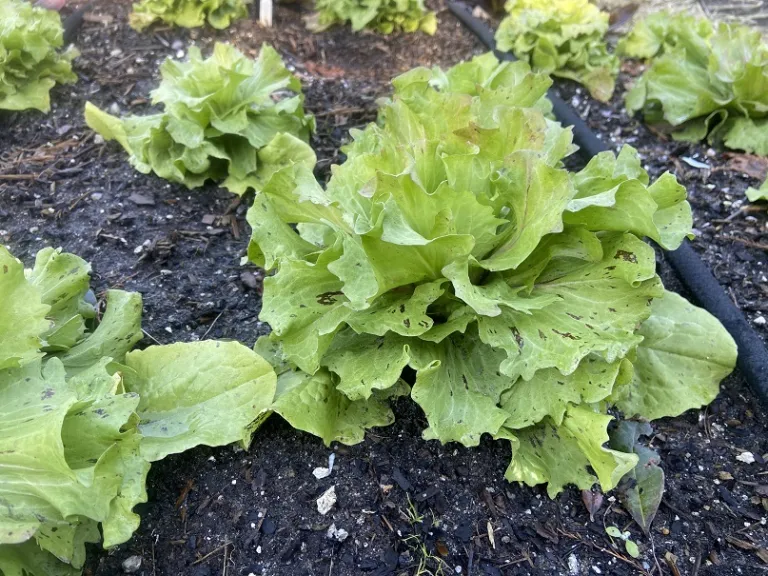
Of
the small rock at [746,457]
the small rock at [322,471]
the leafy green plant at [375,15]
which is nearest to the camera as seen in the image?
the small rock at [322,471]

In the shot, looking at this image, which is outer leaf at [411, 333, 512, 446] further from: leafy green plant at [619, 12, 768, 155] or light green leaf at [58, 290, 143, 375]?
leafy green plant at [619, 12, 768, 155]

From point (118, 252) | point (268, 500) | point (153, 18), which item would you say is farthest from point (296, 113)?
point (268, 500)

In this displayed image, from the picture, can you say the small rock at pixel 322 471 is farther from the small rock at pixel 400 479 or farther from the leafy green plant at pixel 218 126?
the leafy green plant at pixel 218 126

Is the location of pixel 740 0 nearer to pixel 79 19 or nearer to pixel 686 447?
pixel 686 447

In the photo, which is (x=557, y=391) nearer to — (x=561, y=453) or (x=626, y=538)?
(x=561, y=453)

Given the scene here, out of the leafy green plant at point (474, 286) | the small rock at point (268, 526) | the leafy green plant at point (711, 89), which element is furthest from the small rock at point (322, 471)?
the leafy green plant at point (711, 89)

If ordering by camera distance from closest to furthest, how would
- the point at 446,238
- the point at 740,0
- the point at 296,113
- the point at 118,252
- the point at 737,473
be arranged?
the point at 446,238 < the point at 737,473 < the point at 118,252 < the point at 296,113 < the point at 740,0

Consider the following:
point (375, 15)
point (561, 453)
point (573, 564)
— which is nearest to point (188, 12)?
point (375, 15)

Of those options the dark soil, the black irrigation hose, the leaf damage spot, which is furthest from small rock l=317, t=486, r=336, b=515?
the black irrigation hose
